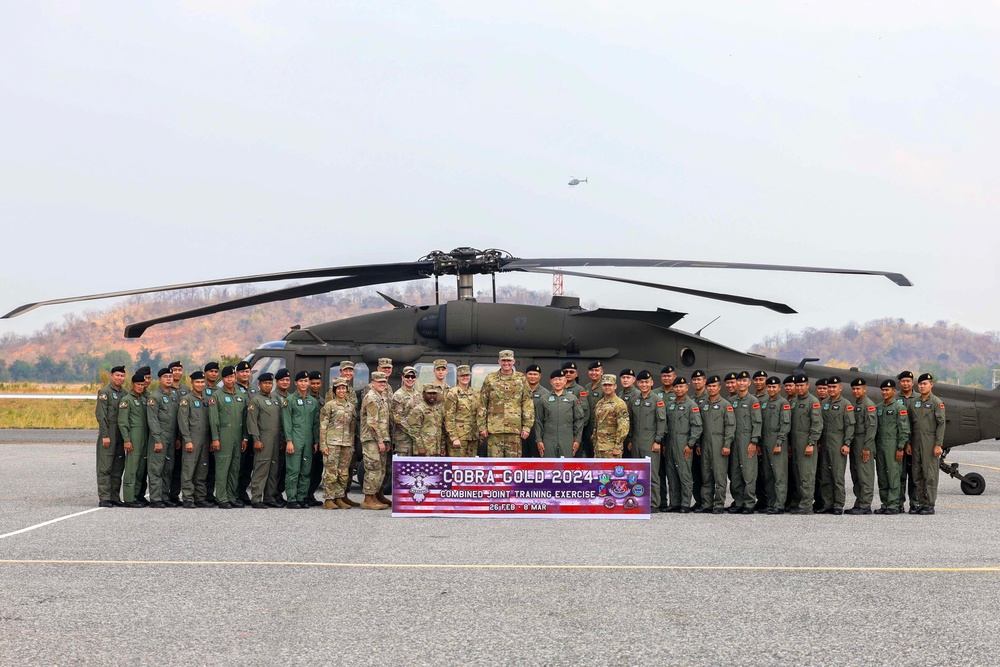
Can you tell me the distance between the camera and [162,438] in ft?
36.5

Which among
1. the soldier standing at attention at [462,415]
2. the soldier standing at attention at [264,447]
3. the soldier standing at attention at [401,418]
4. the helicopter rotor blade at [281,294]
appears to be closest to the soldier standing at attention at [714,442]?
the soldier standing at attention at [462,415]

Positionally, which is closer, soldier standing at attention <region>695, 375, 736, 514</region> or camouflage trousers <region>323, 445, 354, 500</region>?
camouflage trousers <region>323, 445, 354, 500</region>

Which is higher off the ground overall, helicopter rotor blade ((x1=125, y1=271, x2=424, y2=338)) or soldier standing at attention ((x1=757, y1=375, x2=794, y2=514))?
helicopter rotor blade ((x1=125, y1=271, x2=424, y2=338))

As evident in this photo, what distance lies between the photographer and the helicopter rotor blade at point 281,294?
482 inches

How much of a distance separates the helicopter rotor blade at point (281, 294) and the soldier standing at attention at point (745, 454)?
494 cm

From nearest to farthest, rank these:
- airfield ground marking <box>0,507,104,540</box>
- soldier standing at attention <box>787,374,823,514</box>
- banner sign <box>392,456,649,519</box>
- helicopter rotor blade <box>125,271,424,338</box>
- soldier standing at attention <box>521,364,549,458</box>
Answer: airfield ground marking <box>0,507,104,540</box> < banner sign <box>392,456,649,519</box> < soldier standing at attention <box>787,374,823,514</box> < soldier standing at attention <box>521,364,549,458</box> < helicopter rotor blade <box>125,271,424,338</box>

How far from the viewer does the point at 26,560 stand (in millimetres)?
7434

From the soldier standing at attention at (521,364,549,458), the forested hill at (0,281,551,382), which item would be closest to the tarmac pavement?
the soldier standing at attention at (521,364,549,458)

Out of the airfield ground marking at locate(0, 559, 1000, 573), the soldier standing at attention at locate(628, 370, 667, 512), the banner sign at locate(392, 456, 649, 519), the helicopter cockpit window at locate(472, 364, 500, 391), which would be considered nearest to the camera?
the airfield ground marking at locate(0, 559, 1000, 573)

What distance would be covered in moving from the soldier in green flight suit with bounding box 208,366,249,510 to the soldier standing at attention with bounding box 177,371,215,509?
125 mm

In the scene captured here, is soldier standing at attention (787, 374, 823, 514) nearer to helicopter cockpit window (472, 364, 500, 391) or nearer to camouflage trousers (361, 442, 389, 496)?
helicopter cockpit window (472, 364, 500, 391)

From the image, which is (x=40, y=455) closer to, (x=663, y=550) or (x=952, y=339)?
(x=663, y=550)

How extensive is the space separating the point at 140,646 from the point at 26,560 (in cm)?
291

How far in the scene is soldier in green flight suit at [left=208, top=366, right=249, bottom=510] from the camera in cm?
1116
